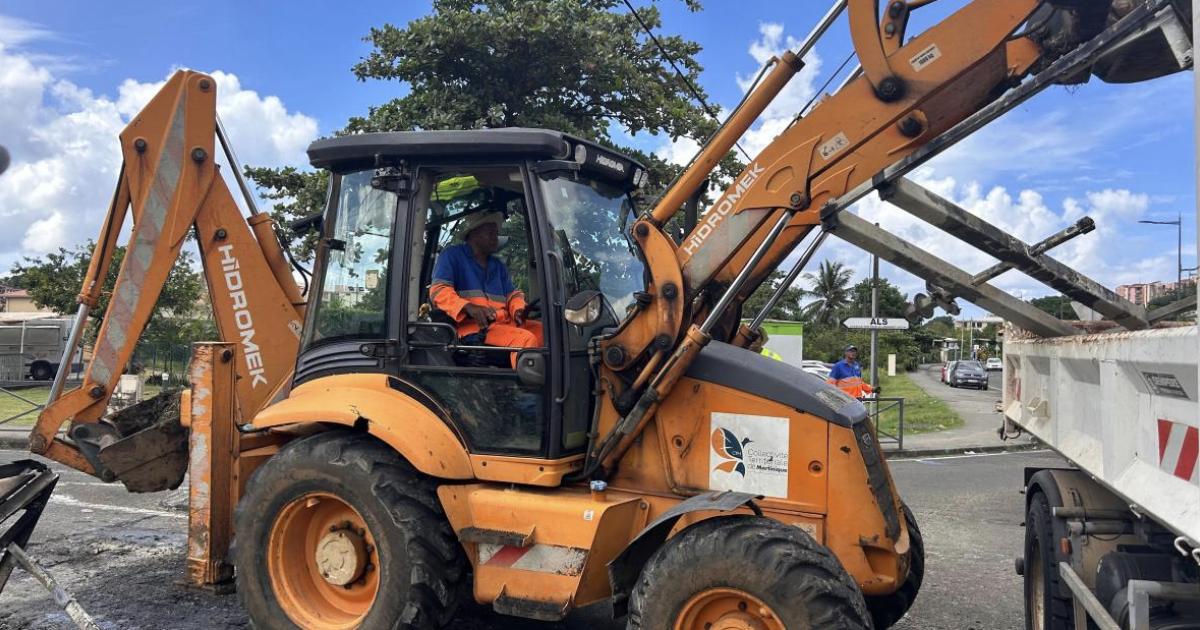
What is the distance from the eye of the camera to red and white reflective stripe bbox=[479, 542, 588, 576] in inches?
158

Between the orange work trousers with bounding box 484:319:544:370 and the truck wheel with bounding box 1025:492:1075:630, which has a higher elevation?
the orange work trousers with bounding box 484:319:544:370

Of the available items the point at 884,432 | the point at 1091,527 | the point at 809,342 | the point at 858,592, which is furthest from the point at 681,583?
the point at 809,342

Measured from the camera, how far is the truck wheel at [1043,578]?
153 inches

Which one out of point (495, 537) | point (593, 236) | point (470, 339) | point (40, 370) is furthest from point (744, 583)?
point (40, 370)

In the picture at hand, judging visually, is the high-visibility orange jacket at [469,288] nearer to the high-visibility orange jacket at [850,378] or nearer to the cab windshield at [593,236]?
the cab windshield at [593,236]

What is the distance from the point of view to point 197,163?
5.48 metres

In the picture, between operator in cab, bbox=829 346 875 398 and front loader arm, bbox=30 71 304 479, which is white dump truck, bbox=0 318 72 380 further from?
front loader arm, bbox=30 71 304 479

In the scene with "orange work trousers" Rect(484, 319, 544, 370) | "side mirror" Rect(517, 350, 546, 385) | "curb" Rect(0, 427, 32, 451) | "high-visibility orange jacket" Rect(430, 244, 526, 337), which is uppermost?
"high-visibility orange jacket" Rect(430, 244, 526, 337)

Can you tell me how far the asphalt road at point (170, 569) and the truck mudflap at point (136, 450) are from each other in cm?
71

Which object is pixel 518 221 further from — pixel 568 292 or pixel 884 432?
pixel 884 432

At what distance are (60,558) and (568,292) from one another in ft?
14.7

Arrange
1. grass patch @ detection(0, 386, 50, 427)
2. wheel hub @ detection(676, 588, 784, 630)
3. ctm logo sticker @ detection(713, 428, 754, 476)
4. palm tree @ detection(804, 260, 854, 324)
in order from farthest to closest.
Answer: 1. palm tree @ detection(804, 260, 854, 324)
2. grass patch @ detection(0, 386, 50, 427)
3. ctm logo sticker @ detection(713, 428, 754, 476)
4. wheel hub @ detection(676, 588, 784, 630)

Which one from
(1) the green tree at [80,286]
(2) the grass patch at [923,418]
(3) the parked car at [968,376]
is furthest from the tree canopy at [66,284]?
(3) the parked car at [968,376]

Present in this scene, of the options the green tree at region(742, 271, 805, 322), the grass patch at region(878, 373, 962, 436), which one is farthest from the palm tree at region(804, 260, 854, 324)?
the grass patch at region(878, 373, 962, 436)
